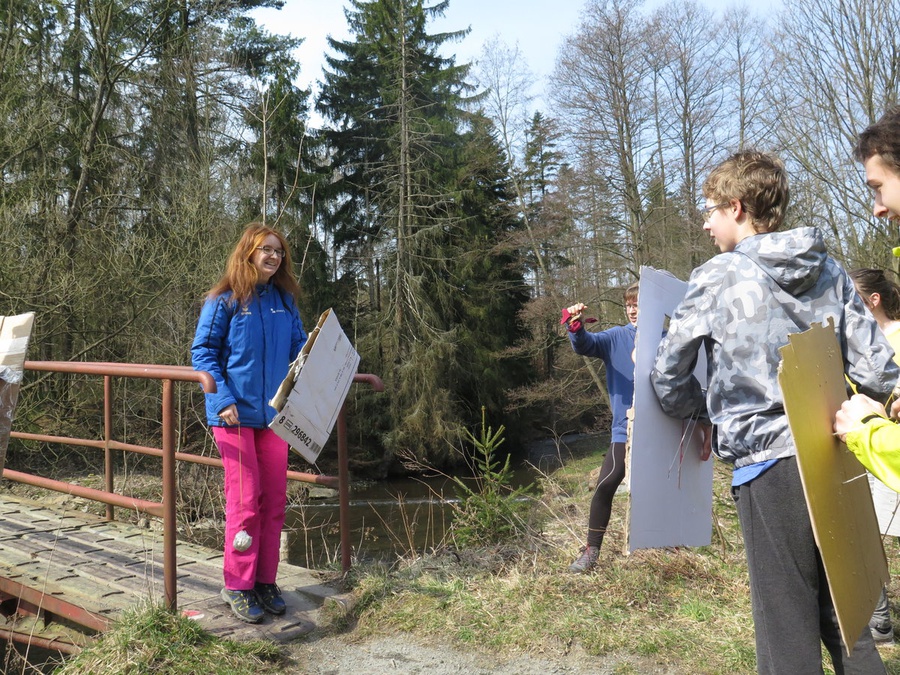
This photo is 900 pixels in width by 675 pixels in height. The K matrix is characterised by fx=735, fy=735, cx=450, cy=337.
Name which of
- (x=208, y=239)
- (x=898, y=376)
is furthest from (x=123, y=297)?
(x=898, y=376)

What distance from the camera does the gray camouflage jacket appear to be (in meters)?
1.98

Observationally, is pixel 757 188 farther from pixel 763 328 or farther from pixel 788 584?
pixel 788 584

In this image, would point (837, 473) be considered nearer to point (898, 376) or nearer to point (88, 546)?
point (898, 376)

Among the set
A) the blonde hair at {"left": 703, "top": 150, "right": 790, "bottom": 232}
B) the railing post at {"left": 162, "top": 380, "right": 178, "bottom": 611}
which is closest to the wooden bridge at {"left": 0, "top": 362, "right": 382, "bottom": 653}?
the railing post at {"left": 162, "top": 380, "right": 178, "bottom": 611}

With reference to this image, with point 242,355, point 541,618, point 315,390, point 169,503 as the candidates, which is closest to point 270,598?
point 169,503

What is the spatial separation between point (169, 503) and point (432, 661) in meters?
1.36

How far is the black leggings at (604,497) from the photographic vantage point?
4340 millimetres

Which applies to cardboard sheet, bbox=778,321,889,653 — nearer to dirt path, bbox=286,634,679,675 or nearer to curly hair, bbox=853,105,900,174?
curly hair, bbox=853,105,900,174

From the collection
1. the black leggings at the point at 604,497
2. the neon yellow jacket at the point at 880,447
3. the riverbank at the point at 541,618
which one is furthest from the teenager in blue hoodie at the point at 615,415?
the neon yellow jacket at the point at 880,447

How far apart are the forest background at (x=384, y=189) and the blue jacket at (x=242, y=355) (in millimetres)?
6667

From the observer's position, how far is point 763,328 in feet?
6.57

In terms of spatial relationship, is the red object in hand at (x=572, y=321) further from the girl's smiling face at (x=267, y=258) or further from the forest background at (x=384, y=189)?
the forest background at (x=384, y=189)

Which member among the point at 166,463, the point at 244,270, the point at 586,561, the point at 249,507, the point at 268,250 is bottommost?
the point at 586,561

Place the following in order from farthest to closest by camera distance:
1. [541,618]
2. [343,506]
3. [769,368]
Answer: [343,506]
[541,618]
[769,368]
